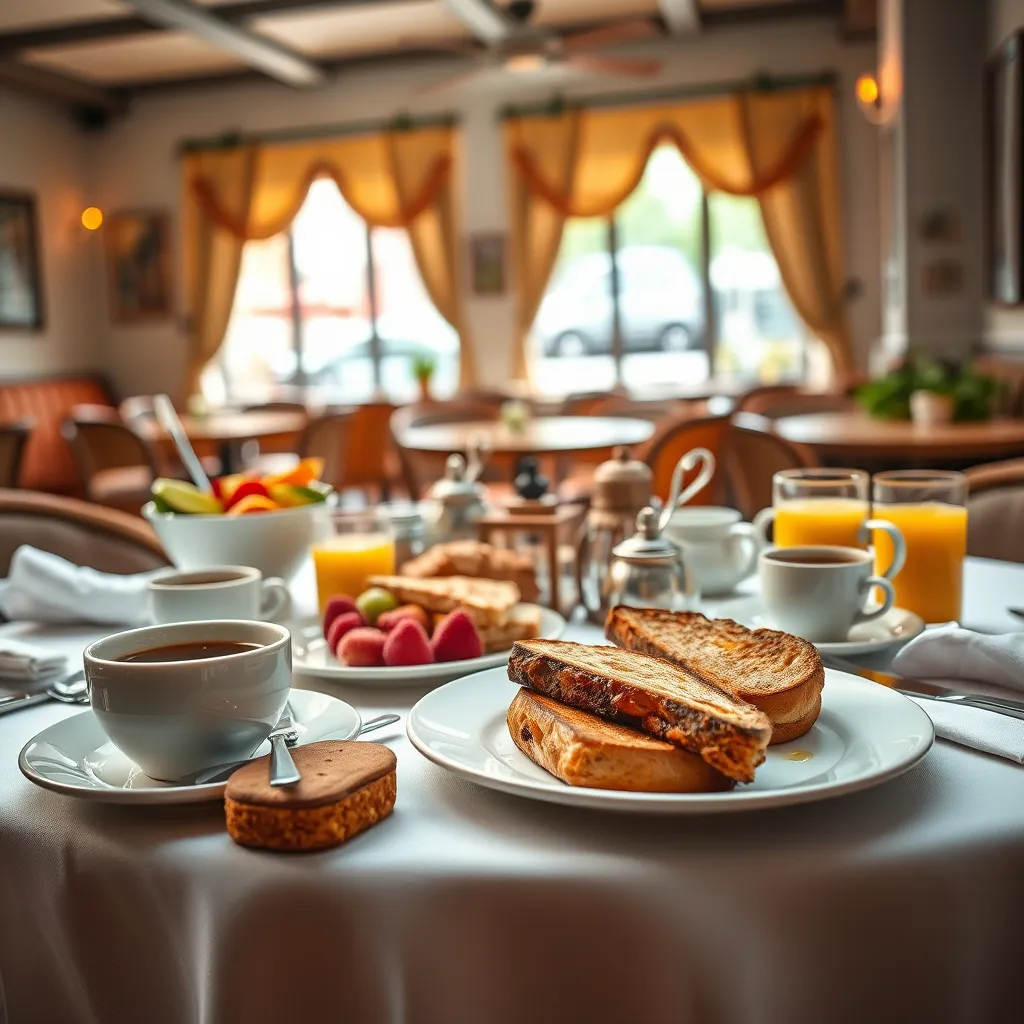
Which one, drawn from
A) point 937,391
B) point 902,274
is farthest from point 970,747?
point 902,274

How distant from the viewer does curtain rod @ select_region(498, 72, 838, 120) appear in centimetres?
750

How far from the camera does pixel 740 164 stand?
7699 mm

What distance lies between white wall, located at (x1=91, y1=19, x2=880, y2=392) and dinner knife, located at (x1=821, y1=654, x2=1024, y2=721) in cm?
723

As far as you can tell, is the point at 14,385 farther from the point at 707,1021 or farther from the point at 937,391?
the point at 707,1021

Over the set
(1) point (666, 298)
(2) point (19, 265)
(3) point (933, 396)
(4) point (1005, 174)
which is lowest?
(3) point (933, 396)

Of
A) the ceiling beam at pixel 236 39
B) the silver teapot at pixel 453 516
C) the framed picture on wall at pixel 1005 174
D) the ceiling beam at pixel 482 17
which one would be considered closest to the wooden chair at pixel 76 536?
the silver teapot at pixel 453 516

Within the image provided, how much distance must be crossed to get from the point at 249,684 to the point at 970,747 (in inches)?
20.7

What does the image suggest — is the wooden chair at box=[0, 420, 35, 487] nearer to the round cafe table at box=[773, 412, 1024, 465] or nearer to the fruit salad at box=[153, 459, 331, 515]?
the round cafe table at box=[773, 412, 1024, 465]

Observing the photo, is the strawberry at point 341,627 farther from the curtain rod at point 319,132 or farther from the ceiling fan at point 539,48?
the curtain rod at point 319,132

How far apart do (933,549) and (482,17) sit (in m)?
6.14

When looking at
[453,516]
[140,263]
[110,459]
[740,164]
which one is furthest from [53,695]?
[140,263]

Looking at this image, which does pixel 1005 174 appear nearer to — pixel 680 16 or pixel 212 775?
pixel 680 16

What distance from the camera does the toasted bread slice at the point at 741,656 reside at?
0.79m

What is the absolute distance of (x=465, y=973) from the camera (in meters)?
0.63
